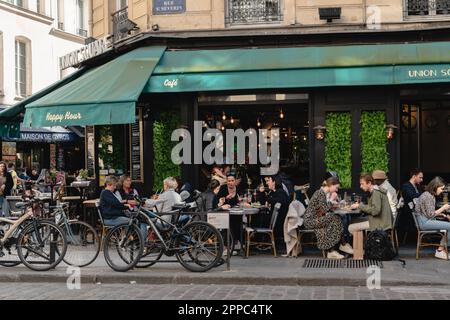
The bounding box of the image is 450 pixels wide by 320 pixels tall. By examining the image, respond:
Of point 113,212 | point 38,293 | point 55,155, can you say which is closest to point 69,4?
point 55,155

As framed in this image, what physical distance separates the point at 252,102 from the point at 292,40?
4.69ft

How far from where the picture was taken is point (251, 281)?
9008mm

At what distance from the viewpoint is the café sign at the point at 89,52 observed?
1415cm

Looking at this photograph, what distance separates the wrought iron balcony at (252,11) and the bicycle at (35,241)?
5435 millimetres

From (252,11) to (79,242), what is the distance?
5704mm

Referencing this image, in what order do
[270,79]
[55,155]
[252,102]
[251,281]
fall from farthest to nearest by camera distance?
1. [55,155]
2. [252,102]
3. [270,79]
4. [251,281]

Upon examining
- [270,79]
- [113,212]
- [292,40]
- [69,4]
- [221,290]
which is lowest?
[221,290]

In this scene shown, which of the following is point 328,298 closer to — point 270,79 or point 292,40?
point 270,79

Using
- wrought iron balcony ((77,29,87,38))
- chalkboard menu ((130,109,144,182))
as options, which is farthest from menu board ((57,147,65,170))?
chalkboard menu ((130,109,144,182))

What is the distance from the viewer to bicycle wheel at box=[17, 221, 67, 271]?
32.1ft

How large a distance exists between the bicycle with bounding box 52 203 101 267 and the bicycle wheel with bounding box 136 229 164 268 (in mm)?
807

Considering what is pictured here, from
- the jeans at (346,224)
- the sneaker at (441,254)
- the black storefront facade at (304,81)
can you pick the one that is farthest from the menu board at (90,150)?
the sneaker at (441,254)

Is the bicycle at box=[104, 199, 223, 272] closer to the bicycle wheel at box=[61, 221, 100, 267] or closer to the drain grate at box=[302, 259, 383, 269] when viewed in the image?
the bicycle wheel at box=[61, 221, 100, 267]

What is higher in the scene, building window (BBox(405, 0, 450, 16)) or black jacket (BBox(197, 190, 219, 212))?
building window (BBox(405, 0, 450, 16))
